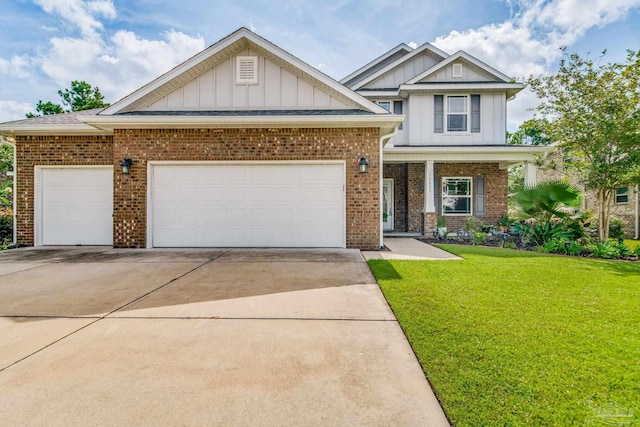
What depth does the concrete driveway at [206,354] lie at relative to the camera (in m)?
1.83

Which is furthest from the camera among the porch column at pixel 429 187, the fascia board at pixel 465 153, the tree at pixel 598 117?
the porch column at pixel 429 187

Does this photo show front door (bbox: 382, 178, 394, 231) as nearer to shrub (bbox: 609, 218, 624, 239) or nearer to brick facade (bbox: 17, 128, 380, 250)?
brick facade (bbox: 17, 128, 380, 250)

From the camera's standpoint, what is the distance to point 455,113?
469 inches

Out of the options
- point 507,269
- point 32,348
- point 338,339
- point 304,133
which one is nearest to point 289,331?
point 338,339

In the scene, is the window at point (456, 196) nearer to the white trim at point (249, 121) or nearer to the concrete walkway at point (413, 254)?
the concrete walkway at point (413, 254)

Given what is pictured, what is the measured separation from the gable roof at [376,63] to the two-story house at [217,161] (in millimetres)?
6506

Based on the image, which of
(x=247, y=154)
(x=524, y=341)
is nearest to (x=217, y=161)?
(x=247, y=154)

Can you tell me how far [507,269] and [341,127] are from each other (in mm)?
4718

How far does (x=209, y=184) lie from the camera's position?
7801 mm

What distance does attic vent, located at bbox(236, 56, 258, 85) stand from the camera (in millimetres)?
7953

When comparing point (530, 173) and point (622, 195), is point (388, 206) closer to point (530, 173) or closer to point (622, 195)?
point (530, 173)

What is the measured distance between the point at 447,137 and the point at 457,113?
1056 millimetres

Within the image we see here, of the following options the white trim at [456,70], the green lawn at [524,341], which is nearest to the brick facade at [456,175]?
the white trim at [456,70]

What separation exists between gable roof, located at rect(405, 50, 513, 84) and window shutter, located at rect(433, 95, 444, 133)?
944mm
